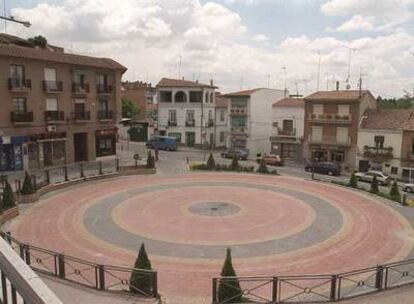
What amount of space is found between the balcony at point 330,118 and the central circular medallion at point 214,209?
26.6m

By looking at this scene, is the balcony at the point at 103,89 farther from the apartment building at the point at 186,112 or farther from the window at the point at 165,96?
the window at the point at 165,96

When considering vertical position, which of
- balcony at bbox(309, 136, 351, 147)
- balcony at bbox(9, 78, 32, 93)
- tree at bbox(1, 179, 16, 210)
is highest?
balcony at bbox(9, 78, 32, 93)

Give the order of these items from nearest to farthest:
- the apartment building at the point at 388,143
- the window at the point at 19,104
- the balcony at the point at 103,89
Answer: the window at the point at 19,104 < the apartment building at the point at 388,143 < the balcony at the point at 103,89

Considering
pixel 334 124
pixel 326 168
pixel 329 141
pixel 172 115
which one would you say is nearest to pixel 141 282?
pixel 326 168

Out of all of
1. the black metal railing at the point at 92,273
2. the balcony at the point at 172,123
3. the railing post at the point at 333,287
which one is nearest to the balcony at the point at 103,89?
the balcony at the point at 172,123

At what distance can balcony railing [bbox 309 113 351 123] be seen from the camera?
1918 inches

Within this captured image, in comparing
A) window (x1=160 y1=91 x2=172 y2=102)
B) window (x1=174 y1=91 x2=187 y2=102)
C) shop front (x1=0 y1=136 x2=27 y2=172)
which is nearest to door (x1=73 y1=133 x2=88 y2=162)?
shop front (x1=0 y1=136 x2=27 y2=172)

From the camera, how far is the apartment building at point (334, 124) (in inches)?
1900

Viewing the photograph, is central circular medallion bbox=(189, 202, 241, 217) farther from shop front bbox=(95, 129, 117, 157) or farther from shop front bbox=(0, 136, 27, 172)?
shop front bbox=(95, 129, 117, 157)

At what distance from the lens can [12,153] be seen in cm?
3666

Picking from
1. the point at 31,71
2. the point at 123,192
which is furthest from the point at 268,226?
the point at 31,71

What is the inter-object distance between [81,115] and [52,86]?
15.0ft

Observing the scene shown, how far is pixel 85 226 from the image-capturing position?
905 inches

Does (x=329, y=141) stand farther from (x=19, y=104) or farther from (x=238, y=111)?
(x=19, y=104)
